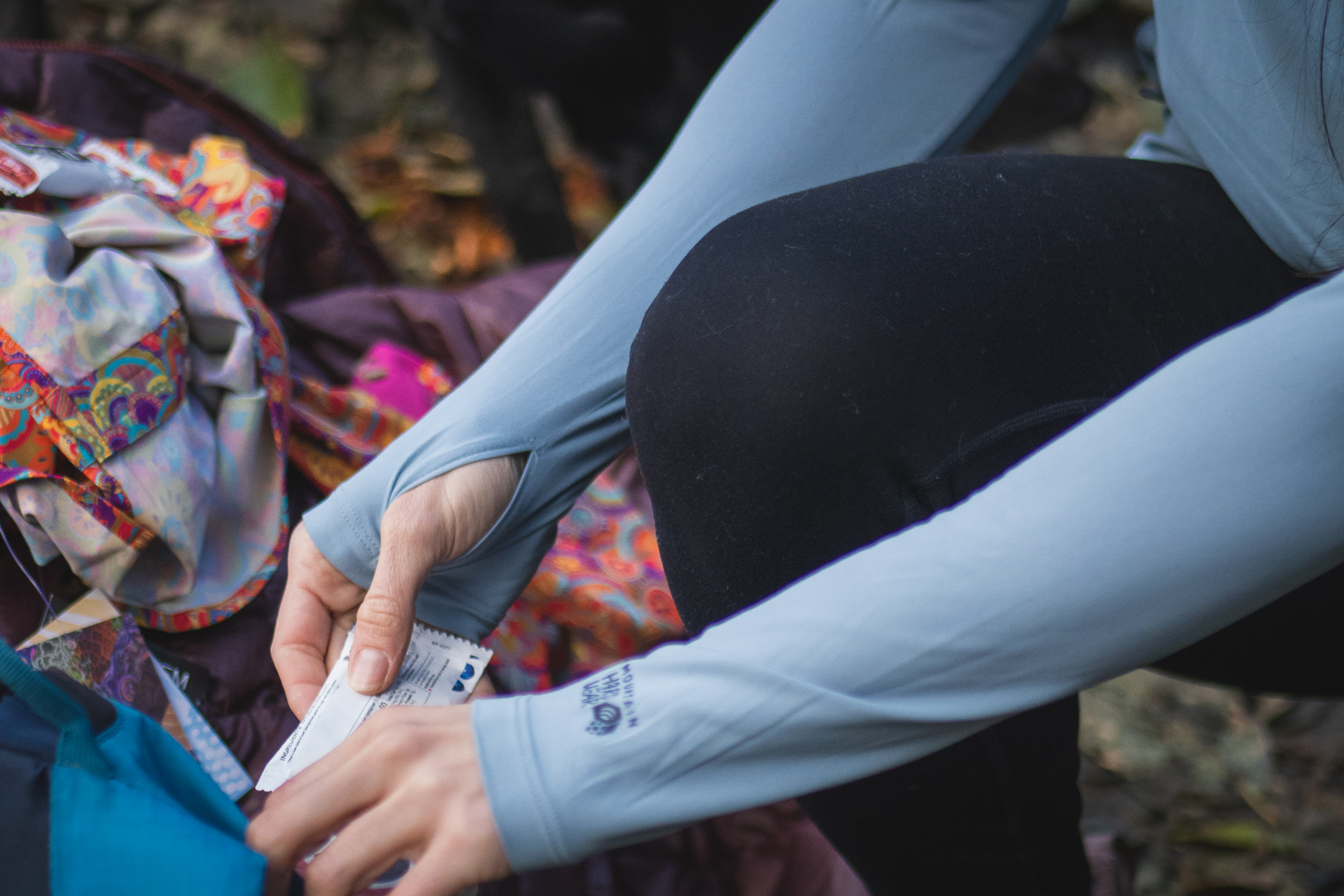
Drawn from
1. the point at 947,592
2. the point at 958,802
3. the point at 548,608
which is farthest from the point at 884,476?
the point at 548,608

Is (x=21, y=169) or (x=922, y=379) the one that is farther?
(x=21, y=169)

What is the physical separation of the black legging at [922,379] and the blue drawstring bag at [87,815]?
30cm

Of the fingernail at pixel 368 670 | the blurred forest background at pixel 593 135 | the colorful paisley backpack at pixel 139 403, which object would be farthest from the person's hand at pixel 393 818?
the blurred forest background at pixel 593 135

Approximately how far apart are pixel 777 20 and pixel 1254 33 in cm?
34

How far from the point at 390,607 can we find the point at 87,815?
195 millimetres

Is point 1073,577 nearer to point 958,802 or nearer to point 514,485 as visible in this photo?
point 958,802

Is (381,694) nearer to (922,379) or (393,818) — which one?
(393,818)

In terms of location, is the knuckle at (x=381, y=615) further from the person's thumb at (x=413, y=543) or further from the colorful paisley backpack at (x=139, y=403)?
the colorful paisley backpack at (x=139, y=403)

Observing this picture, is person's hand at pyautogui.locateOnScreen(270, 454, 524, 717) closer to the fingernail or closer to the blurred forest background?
the fingernail

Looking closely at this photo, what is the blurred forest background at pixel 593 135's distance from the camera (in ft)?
3.49

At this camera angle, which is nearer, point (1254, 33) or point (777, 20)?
point (1254, 33)

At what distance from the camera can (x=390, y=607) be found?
1.89ft

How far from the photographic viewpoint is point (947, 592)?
434 millimetres

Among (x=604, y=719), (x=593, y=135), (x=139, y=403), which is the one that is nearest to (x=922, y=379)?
(x=604, y=719)
